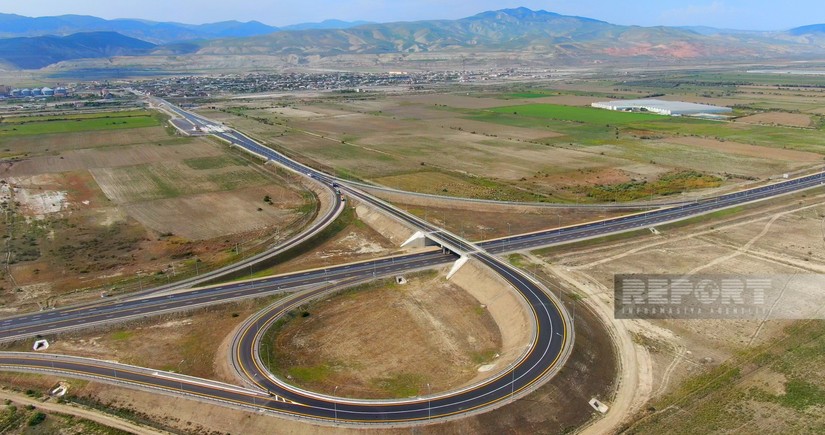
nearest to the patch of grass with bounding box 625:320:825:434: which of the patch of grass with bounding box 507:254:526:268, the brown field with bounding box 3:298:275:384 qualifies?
the patch of grass with bounding box 507:254:526:268

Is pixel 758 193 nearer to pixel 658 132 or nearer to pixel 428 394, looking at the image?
pixel 658 132

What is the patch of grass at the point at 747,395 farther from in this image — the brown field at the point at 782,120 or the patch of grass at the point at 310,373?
the brown field at the point at 782,120

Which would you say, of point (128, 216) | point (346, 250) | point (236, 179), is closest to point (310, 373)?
point (346, 250)

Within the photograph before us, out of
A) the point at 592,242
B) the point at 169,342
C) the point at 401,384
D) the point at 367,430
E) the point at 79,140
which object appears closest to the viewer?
the point at 367,430

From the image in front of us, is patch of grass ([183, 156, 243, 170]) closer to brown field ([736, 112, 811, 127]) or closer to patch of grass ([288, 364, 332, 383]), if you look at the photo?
patch of grass ([288, 364, 332, 383])

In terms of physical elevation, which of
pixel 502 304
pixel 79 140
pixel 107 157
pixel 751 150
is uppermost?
Answer: pixel 79 140

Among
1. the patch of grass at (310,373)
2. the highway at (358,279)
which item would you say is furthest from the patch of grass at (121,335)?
the patch of grass at (310,373)

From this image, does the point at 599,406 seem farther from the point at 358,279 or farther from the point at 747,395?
the point at 358,279
